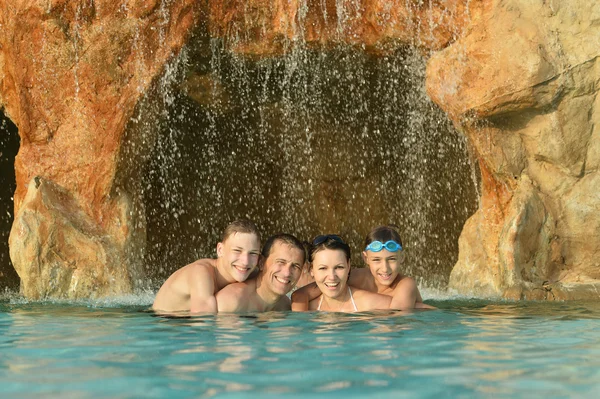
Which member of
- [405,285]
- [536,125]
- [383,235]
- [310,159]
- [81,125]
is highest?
[310,159]

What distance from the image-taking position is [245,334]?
4.43m

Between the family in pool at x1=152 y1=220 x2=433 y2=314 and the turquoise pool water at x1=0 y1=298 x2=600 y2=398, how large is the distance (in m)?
0.22

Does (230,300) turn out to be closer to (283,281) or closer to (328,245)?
(283,281)

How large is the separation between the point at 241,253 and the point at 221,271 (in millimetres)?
270

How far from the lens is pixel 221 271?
19.0 feet

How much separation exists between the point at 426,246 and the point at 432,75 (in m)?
4.87

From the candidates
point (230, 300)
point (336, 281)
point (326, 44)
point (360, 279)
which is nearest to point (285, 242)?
point (336, 281)

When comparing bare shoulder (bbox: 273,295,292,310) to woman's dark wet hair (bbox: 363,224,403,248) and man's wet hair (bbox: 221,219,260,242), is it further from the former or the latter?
woman's dark wet hair (bbox: 363,224,403,248)

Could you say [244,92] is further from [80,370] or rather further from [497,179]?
[80,370]

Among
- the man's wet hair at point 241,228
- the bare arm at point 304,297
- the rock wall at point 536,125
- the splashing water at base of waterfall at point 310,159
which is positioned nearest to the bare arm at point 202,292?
the man's wet hair at point 241,228

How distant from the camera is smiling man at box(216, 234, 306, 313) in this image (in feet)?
18.1

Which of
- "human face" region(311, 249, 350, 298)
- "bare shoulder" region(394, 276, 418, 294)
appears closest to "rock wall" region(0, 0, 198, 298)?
"human face" region(311, 249, 350, 298)

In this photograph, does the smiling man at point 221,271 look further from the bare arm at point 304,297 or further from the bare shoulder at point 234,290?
the bare arm at point 304,297

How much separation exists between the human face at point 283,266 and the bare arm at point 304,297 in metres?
0.30
